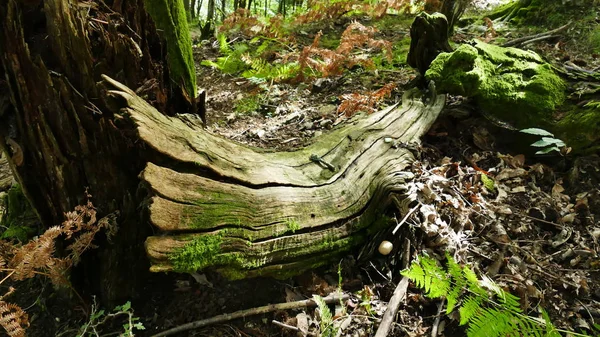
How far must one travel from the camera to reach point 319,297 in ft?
7.99

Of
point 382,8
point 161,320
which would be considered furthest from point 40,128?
point 382,8

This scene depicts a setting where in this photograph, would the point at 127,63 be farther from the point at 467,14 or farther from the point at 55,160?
the point at 467,14

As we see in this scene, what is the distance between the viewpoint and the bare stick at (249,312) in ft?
7.88

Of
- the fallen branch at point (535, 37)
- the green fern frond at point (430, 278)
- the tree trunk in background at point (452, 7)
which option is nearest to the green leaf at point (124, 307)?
the green fern frond at point (430, 278)

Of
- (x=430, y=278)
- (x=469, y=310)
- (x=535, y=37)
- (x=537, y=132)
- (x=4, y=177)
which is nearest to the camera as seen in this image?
(x=469, y=310)

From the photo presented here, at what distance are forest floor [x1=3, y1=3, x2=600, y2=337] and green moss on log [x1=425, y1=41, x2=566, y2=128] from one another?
0.23 meters

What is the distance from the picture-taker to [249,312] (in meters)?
2.49

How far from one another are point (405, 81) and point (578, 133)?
85.2 inches

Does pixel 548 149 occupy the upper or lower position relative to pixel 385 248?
upper

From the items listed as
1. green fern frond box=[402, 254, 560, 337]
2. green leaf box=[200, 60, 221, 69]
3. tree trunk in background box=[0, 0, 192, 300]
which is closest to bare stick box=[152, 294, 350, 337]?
tree trunk in background box=[0, 0, 192, 300]

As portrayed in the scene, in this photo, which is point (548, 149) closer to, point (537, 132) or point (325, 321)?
point (537, 132)

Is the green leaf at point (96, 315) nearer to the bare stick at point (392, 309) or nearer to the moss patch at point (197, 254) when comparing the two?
the moss patch at point (197, 254)

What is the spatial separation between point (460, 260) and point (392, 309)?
2.34 feet

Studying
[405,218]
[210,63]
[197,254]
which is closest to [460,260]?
[405,218]
